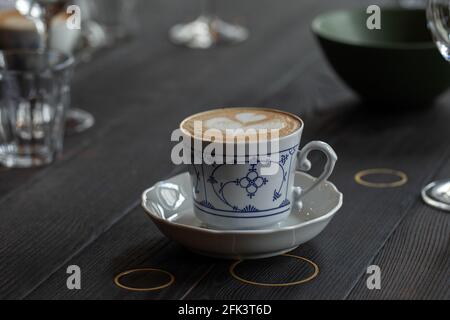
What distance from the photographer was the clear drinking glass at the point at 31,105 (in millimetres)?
1058

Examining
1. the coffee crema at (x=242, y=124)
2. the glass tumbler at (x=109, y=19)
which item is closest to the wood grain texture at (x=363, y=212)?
the coffee crema at (x=242, y=124)

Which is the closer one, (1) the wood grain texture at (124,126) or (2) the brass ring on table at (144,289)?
(2) the brass ring on table at (144,289)

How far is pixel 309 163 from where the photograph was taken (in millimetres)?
806

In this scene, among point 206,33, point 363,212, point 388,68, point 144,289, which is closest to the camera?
point 144,289

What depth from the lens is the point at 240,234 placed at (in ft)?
2.36

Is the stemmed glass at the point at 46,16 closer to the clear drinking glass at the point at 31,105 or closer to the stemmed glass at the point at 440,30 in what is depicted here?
the clear drinking glass at the point at 31,105

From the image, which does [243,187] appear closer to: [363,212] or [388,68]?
[363,212]

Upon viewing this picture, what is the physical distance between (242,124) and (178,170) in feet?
0.83

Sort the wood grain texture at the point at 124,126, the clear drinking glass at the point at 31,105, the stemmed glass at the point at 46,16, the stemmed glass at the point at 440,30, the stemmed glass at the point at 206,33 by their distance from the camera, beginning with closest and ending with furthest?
1. the wood grain texture at the point at 124,126
2. the stemmed glass at the point at 440,30
3. the clear drinking glass at the point at 31,105
4. the stemmed glass at the point at 46,16
5. the stemmed glass at the point at 206,33

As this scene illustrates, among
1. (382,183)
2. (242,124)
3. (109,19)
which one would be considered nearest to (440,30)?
(382,183)

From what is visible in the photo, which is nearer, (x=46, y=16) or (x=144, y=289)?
(x=144, y=289)

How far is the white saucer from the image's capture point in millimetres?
729

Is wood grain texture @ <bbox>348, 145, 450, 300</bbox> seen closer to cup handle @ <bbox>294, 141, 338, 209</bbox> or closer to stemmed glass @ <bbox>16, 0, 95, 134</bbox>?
cup handle @ <bbox>294, 141, 338, 209</bbox>
